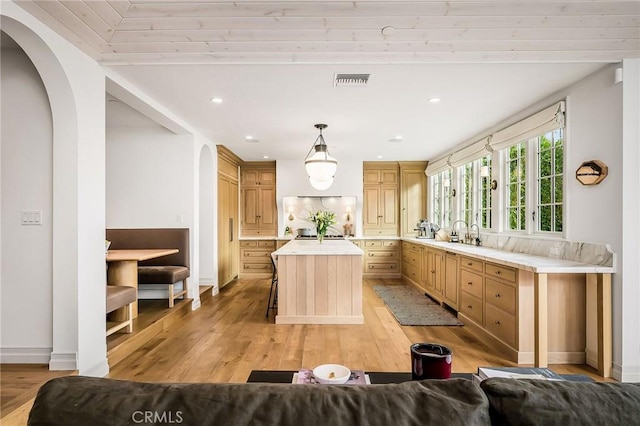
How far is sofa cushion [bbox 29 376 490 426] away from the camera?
28.8 inches

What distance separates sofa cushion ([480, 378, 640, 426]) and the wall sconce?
2745 mm

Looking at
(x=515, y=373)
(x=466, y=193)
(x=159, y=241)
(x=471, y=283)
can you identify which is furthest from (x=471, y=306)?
(x=159, y=241)

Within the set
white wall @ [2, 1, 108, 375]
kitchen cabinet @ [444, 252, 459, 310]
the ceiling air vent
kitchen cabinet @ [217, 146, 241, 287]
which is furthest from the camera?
kitchen cabinet @ [217, 146, 241, 287]

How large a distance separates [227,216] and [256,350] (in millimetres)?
3694

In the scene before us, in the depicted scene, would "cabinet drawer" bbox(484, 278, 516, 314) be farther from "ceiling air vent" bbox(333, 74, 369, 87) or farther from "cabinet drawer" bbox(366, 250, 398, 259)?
"cabinet drawer" bbox(366, 250, 398, 259)

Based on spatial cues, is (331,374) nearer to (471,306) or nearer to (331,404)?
(331,404)

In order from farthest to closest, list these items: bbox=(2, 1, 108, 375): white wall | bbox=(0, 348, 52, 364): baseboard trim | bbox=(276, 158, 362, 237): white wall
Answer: bbox=(276, 158, 362, 237): white wall < bbox=(0, 348, 52, 364): baseboard trim < bbox=(2, 1, 108, 375): white wall

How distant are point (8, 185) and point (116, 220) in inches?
91.2

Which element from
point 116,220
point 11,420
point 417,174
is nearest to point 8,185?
point 11,420

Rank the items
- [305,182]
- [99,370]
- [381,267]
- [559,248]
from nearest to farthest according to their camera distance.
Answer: [99,370]
[559,248]
[381,267]
[305,182]

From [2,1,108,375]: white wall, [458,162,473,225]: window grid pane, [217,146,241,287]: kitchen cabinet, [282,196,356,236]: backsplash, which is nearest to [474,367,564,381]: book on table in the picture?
[2,1,108,375]: white wall

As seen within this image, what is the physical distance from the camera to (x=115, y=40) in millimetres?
2643

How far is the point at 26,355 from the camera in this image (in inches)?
105

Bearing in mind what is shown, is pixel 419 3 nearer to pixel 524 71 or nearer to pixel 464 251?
pixel 524 71
